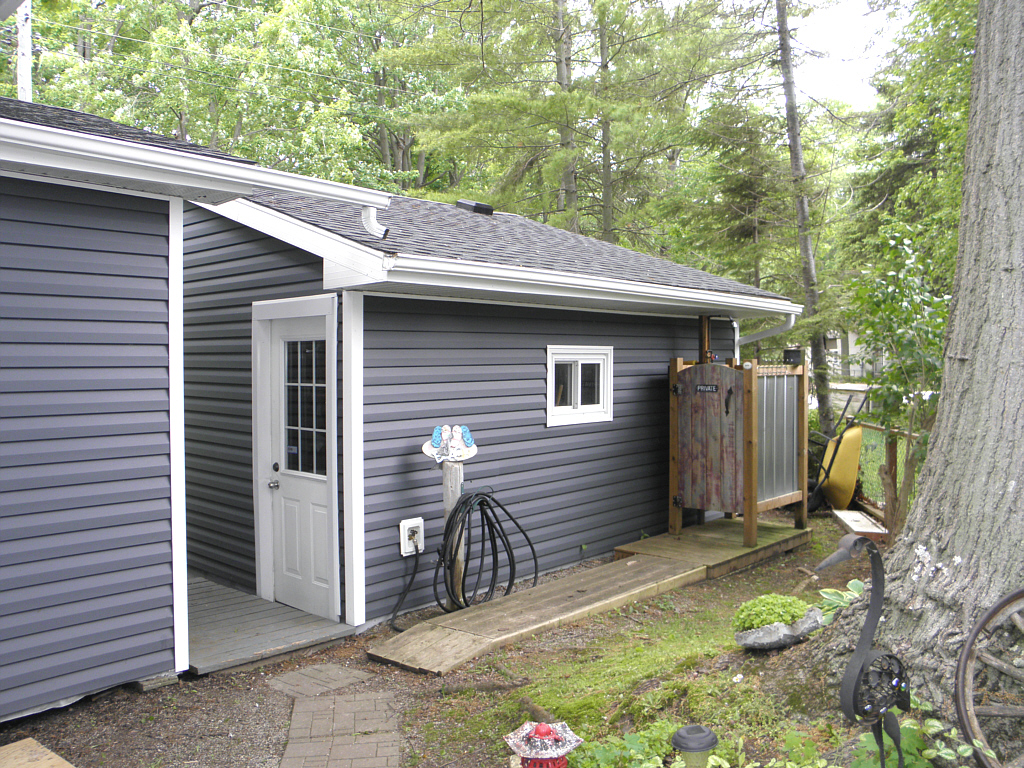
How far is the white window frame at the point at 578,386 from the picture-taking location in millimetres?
6371

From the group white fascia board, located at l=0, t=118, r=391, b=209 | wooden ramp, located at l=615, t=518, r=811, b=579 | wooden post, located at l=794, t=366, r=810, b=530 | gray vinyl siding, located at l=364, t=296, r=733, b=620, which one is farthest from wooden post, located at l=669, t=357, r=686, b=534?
white fascia board, located at l=0, t=118, r=391, b=209

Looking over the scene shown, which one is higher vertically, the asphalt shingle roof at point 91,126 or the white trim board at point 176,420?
the asphalt shingle roof at point 91,126

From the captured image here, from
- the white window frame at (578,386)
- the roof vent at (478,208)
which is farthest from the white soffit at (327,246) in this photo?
the roof vent at (478,208)

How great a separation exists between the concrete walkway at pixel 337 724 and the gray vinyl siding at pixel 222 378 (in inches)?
72.7

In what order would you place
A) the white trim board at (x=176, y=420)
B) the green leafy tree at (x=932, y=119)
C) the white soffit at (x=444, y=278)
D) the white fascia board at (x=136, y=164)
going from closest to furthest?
the white fascia board at (x=136, y=164), the white trim board at (x=176, y=420), the white soffit at (x=444, y=278), the green leafy tree at (x=932, y=119)

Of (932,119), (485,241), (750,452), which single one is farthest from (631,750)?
(932,119)

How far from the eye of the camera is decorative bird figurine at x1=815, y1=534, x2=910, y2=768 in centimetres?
220

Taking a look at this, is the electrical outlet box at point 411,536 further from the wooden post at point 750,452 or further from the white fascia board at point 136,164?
the wooden post at point 750,452

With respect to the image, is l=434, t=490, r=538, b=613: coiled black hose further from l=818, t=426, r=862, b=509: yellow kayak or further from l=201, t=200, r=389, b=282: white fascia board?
l=818, t=426, r=862, b=509: yellow kayak

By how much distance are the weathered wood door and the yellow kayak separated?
214cm

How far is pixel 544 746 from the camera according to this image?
8.18 ft

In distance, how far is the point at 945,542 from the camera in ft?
9.30

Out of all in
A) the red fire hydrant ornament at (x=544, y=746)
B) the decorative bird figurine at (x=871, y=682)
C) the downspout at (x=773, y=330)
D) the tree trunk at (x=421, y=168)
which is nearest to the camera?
the decorative bird figurine at (x=871, y=682)

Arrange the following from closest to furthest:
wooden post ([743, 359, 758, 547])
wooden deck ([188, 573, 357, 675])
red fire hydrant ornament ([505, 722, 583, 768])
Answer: red fire hydrant ornament ([505, 722, 583, 768]), wooden deck ([188, 573, 357, 675]), wooden post ([743, 359, 758, 547])
